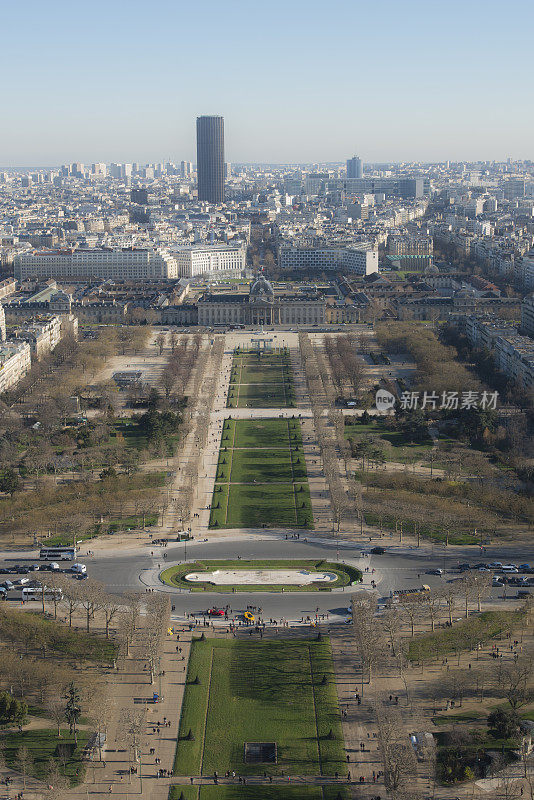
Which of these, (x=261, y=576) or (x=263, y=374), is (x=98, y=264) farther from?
(x=261, y=576)

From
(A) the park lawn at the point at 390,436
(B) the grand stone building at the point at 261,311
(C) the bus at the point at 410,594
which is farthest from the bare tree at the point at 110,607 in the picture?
(B) the grand stone building at the point at 261,311

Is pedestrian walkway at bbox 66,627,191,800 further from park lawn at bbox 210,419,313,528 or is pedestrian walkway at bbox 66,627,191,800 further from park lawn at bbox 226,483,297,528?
park lawn at bbox 210,419,313,528

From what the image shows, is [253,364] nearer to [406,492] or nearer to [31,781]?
[406,492]

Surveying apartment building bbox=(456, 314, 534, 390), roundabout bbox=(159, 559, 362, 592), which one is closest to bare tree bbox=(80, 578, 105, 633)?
roundabout bbox=(159, 559, 362, 592)

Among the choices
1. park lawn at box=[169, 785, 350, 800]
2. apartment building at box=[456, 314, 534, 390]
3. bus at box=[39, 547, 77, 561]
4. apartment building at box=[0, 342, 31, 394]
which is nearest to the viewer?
park lawn at box=[169, 785, 350, 800]

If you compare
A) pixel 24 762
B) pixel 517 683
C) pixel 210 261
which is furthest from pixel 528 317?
pixel 24 762

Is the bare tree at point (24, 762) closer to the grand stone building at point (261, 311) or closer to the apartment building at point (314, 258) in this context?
the grand stone building at point (261, 311)
